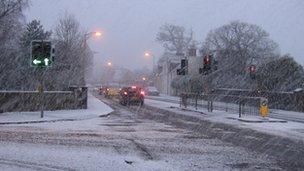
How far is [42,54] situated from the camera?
28.6 m

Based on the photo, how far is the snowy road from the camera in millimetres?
12195

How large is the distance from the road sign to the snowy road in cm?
867

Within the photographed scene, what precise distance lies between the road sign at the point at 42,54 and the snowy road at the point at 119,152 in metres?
8.67

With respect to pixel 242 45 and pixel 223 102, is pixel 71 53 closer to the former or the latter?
pixel 223 102

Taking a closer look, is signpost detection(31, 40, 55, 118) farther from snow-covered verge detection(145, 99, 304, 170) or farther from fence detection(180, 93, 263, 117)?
fence detection(180, 93, 263, 117)

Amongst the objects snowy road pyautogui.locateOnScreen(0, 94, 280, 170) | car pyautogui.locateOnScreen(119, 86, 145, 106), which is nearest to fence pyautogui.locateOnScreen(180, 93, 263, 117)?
car pyautogui.locateOnScreen(119, 86, 145, 106)

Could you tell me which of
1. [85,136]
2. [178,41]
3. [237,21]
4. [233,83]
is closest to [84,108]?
[85,136]

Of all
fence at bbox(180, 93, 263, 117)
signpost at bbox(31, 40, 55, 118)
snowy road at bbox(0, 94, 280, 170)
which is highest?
signpost at bbox(31, 40, 55, 118)

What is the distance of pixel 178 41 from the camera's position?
136 m

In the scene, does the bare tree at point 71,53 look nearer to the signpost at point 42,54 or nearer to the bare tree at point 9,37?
the bare tree at point 9,37

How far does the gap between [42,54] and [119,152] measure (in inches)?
601

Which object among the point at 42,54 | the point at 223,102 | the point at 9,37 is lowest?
the point at 223,102

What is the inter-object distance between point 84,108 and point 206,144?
79.0 feet

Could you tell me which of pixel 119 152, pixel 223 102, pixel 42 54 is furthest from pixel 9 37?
pixel 119 152
